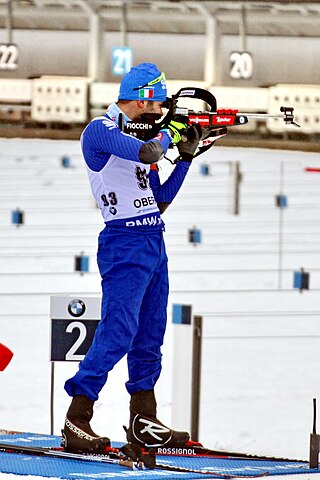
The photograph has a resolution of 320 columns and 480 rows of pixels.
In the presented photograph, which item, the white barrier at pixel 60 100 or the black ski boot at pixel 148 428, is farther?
the white barrier at pixel 60 100

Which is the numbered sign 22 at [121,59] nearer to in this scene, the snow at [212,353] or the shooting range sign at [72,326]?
the snow at [212,353]

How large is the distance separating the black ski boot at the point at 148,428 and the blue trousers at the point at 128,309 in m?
0.04

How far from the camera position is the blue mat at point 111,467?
9.37ft

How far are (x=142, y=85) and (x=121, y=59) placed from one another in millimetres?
17491

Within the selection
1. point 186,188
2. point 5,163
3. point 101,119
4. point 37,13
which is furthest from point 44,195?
point 37,13

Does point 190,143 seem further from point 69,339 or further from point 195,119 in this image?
point 69,339

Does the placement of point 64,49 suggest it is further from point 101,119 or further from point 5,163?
point 101,119

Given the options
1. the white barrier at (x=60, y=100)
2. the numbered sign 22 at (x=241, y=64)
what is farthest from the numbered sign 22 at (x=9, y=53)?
the numbered sign 22 at (x=241, y=64)

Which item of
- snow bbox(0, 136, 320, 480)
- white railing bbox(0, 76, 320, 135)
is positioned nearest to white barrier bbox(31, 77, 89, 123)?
white railing bbox(0, 76, 320, 135)

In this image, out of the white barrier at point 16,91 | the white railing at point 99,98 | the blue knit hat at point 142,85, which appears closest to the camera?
the blue knit hat at point 142,85

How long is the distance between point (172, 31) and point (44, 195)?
9.59m

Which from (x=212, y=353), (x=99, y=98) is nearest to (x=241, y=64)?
(x=99, y=98)

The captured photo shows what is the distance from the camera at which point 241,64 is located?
1998 centimetres

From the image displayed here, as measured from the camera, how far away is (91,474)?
2.84 meters
